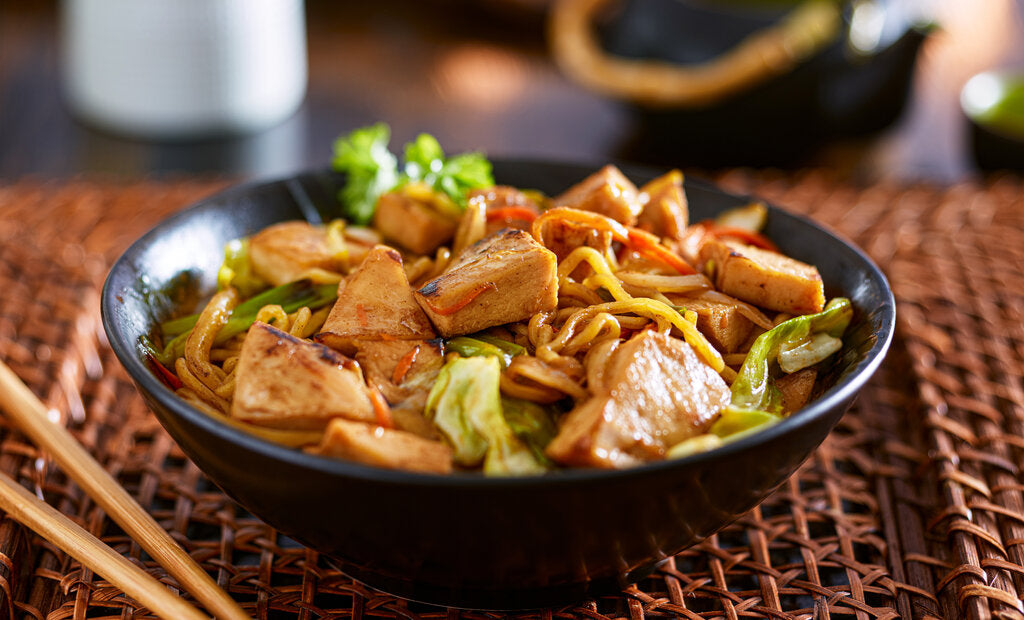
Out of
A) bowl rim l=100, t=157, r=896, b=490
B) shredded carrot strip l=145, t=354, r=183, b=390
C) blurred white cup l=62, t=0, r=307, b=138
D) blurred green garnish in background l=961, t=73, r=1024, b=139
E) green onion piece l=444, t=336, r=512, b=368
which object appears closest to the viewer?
bowl rim l=100, t=157, r=896, b=490

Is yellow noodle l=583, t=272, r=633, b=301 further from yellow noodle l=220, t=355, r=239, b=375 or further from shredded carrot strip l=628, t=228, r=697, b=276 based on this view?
yellow noodle l=220, t=355, r=239, b=375

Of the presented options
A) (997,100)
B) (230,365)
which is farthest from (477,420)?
(997,100)

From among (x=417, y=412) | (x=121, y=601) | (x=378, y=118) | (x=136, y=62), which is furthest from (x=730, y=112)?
(x=121, y=601)

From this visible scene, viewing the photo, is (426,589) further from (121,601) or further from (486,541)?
(121,601)

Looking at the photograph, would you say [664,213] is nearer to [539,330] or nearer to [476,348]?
[539,330]

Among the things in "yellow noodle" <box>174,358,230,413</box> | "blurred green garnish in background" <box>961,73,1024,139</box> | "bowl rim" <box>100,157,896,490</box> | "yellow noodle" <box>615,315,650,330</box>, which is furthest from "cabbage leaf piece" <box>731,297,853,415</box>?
"blurred green garnish in background" <box>961,73,1024,139</box>

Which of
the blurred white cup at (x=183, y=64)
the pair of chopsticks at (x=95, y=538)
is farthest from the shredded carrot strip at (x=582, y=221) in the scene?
the blurred white cup at (x=183, y=64)

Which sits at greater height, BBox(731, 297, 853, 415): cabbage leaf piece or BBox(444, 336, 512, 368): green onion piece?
BBox(731, 297, 853, 415): cabbage leaf piece

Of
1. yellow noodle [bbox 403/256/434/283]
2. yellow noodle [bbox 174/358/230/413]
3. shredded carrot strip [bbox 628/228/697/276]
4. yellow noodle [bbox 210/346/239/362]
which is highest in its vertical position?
shredded carrot strip [bbox 628/228/697/276]
